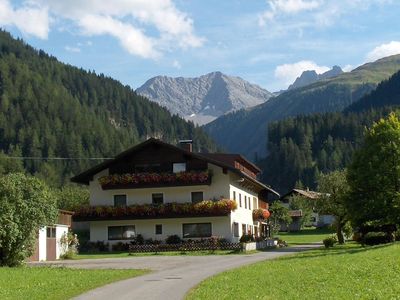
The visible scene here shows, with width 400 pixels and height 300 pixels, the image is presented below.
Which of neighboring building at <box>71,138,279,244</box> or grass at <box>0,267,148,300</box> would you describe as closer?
grass at <box>0,267,148,300</box>

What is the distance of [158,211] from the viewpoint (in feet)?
174

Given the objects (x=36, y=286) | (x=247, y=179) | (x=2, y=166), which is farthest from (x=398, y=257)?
(x=2, y=166)

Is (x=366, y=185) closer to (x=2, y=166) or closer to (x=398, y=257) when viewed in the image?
(x=398, y=257)

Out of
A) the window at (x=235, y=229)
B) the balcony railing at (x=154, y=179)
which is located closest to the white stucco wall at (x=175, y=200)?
the window at (x=235, y=229)

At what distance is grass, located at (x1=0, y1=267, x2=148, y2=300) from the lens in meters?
20.1

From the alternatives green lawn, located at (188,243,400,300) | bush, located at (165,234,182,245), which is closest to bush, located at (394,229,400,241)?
bush, located at (165,234,182,245)

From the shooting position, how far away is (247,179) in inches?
2304

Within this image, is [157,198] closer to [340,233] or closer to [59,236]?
[59,236]

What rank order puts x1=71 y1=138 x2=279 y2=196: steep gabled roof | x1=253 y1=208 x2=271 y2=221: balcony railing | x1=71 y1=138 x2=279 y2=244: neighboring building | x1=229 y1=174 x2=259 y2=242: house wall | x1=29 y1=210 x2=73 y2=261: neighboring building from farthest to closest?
x1=253 y1=208 x2=271 y2=221: balcony railing < x1=229 y1=174 x2=259 y2=242: house wall < x1=71 y1=138 x2=279 y2=196: steep gabled roof < x1=71 y1=138 x2=279 y2=244: neighboring building < x1=29 y1=210 x2=73 y2=261: neighboring building

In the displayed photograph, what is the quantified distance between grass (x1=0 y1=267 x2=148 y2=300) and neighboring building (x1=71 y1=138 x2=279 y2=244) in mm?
23941

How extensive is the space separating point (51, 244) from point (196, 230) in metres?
13.0

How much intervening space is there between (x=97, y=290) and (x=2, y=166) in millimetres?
131575

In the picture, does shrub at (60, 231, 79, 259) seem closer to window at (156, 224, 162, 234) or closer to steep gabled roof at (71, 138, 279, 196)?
window at (156, 224, 162, 234)

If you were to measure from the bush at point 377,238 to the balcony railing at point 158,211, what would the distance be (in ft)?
36.7
